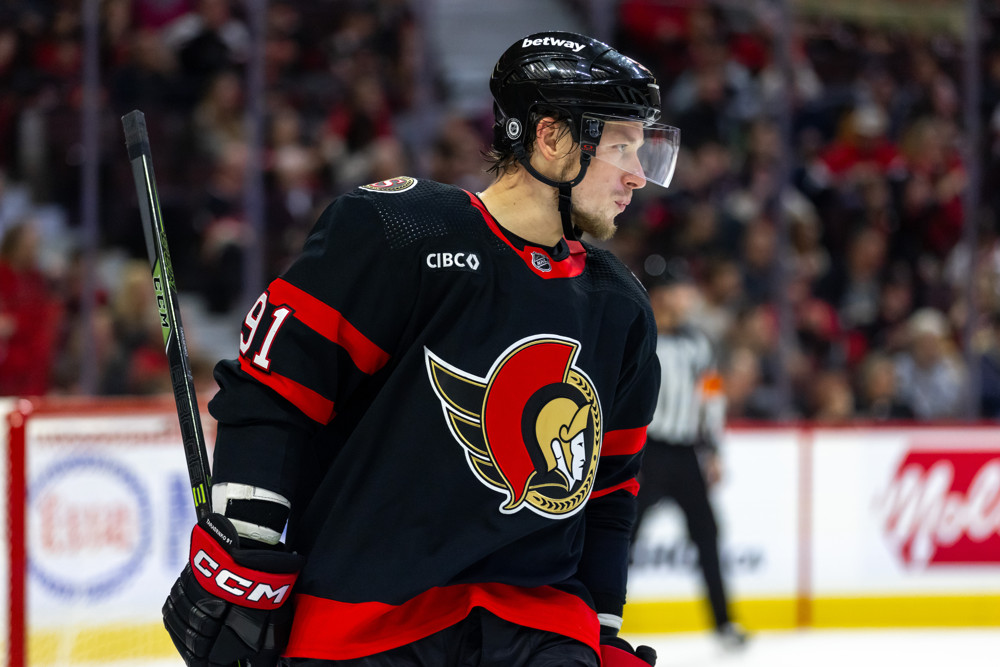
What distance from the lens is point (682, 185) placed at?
663 centimetres

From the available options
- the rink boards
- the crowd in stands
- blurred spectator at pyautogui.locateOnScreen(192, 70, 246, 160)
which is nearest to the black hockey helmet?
the crowd in stands

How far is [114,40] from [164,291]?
4.03 m

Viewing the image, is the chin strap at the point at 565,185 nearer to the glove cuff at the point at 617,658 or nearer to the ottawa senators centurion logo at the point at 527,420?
the ottawa senators centurion logo at the point at 527,420

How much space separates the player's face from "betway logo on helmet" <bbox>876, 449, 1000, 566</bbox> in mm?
4158

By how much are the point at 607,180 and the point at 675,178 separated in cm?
511

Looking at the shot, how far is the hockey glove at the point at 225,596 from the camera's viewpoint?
1.34 m

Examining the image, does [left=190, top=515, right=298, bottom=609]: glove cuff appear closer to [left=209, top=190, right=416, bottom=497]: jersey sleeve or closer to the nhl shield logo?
[left=209, top=190, right=416, bottom=497]: jersey sleeve

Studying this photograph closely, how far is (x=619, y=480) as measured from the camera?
1.69 metres

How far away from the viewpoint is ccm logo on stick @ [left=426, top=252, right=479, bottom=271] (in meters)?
1.42

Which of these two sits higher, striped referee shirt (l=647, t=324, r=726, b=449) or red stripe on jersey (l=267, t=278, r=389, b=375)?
red stripe on jersey (l=267, t=278, r=389, b=375)

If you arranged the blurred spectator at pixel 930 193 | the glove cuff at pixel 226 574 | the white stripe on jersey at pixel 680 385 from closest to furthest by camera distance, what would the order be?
the glove cuff at pixel 226 574 → the white stripe on jersey at pixel 680 385 → the blurred spectator at pixel 930 193

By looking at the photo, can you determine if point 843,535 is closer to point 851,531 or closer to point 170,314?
point 851,531

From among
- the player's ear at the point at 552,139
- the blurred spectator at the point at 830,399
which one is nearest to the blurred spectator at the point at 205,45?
the blurred spectator at the point at 830,399

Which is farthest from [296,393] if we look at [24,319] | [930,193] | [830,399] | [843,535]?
[930,193]
